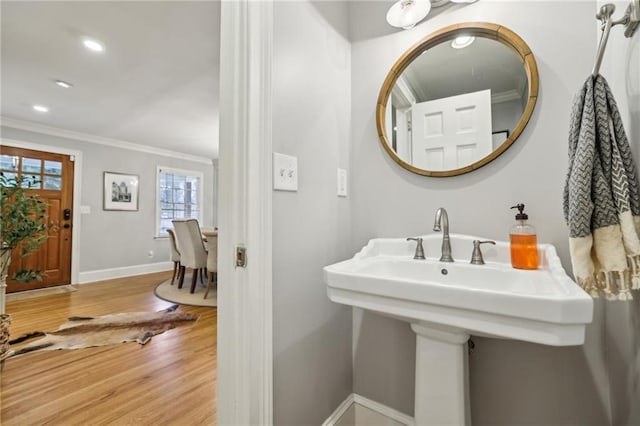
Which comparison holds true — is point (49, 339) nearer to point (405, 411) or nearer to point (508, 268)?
point (405, 411)

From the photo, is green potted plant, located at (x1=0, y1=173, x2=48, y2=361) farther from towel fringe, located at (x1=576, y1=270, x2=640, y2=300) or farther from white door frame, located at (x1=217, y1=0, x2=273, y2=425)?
towel fringe, located at (x1=576, y1=270, x2=640, y2=300)

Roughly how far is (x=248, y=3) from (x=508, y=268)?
4.03 ft

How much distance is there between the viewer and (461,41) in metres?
1.19

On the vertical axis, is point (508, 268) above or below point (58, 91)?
below

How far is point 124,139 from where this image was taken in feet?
14.5

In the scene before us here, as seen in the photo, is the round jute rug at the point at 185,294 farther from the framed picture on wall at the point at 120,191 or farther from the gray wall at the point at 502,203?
the gray wall at the point at 502,203

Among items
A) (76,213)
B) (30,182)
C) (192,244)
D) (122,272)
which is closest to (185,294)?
(192,244)

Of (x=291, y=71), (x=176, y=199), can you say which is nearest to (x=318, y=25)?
(x=291, y=71)

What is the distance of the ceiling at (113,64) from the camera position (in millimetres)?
1762

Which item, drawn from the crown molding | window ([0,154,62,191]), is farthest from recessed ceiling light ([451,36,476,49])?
the crown molding

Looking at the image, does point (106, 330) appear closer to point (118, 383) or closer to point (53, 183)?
point (118, 383)

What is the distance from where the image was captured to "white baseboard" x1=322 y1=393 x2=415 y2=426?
1.22 meters

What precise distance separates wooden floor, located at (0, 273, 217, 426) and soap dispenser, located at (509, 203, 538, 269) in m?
1.55

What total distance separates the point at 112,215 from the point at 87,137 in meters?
1.22
